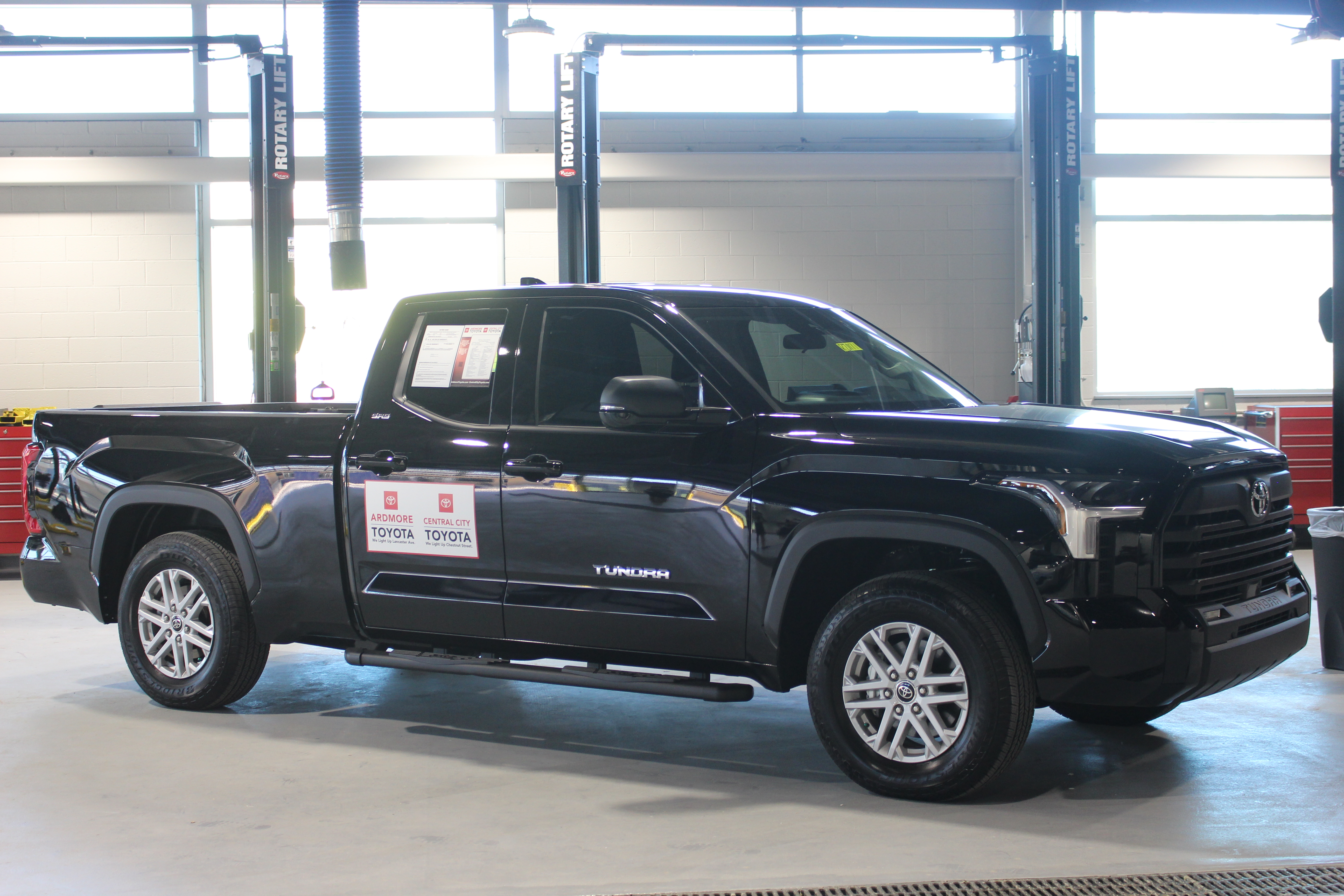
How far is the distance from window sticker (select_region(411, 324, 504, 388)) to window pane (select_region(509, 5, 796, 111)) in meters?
9.81

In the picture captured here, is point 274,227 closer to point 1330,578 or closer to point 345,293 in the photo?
point 345,293

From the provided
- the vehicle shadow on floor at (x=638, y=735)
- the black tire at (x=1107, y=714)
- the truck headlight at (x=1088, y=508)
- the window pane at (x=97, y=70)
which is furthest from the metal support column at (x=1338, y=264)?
the window pane at (x=97, y=70)

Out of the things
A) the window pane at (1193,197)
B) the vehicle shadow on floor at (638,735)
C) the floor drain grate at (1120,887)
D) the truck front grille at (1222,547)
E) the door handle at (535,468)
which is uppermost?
the window pane at (1193,197)

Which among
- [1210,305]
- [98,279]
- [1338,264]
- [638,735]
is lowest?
[638,735]

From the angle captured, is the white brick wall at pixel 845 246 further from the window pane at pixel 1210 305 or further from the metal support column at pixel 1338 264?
the metal support column at pixel 1338 264

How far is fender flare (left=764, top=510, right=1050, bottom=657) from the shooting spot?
3.45 m

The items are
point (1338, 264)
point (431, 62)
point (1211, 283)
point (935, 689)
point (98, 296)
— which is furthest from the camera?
point (1211, 283)

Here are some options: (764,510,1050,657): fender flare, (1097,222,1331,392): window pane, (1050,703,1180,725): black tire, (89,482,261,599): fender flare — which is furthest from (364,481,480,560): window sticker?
(1097,222,1331,392): window pane

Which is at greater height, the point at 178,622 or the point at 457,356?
the point at 457,356

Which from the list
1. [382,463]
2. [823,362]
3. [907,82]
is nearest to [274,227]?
[382,463]

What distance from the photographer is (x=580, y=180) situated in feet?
29.2

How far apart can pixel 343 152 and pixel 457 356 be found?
3.41 metres

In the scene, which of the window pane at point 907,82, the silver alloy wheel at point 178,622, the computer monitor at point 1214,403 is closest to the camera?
the silver alloy wheel at point 178,622

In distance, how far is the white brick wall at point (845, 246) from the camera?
13.8 metres
